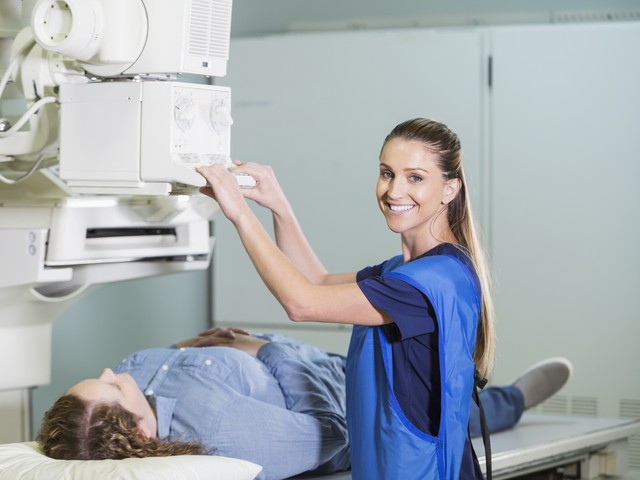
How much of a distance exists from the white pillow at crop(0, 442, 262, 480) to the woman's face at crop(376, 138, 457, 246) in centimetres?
52

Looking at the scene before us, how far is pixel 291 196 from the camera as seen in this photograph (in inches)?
→ 154

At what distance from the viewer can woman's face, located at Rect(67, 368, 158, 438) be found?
76.5 inches

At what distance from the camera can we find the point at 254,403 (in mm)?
2098

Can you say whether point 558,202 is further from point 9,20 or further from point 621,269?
point 9,20

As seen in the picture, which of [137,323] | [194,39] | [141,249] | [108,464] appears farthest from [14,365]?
[137,323]

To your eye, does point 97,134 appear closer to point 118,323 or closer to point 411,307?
point 411,307

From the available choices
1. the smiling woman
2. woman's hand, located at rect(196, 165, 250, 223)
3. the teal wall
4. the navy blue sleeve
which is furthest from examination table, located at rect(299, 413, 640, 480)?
the teal wall

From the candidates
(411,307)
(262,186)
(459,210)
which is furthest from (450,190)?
(262,186)

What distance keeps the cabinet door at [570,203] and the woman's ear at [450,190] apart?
177cm

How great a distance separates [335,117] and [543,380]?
1.35m

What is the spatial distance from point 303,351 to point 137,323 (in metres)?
1.73

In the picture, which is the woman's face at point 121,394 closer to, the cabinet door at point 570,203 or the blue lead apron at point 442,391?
the blue lead apron at point 442,391

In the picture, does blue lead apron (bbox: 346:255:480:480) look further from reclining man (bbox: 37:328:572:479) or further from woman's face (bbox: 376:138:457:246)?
reclining man (bbox: 37:328:572:479)

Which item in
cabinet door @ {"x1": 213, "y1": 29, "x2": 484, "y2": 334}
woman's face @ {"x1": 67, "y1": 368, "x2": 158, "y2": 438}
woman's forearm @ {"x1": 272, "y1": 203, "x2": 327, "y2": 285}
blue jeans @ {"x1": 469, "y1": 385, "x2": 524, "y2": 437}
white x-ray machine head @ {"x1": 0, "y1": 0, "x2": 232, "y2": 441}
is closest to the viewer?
white x-ray machine head @ {"x1": 0, "y1": 0, "x2": 232, "y2": 441}
